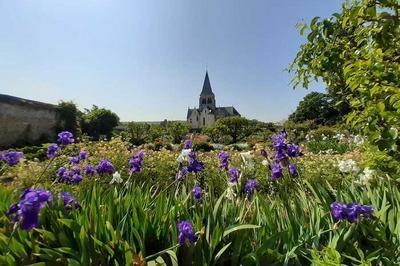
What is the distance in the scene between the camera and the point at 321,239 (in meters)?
2.21

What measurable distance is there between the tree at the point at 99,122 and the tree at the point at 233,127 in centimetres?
1326

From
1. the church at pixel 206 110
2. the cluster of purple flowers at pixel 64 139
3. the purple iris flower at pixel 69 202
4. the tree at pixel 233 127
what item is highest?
the church at pixel 206 110

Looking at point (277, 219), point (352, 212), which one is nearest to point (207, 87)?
point (277, 219)

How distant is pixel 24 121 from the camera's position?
21.6 m

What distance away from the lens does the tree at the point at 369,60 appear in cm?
185

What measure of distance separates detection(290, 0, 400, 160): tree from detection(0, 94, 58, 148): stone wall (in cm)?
2214

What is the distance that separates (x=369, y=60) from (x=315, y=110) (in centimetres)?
4882

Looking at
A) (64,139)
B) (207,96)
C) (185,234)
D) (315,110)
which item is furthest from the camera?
(207,96)

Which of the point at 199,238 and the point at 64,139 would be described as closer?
the point at 199,238

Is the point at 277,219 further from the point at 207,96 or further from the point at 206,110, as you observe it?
the point at 207,96

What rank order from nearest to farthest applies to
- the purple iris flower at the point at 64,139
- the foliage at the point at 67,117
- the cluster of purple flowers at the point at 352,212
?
the cluster of purple flowers at the point at 352,212, the purple iris flower at the point at 64,139, the foliage at the point at 67,117

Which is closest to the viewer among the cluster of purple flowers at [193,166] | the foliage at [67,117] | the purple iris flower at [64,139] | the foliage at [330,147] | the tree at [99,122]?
the purple iris flower at [64,139]

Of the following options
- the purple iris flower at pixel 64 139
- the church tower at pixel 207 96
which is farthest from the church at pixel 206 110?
the purple iris flower at pixel 64 139

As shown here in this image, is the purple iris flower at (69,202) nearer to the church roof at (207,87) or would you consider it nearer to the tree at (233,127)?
the tree at (233,127)
